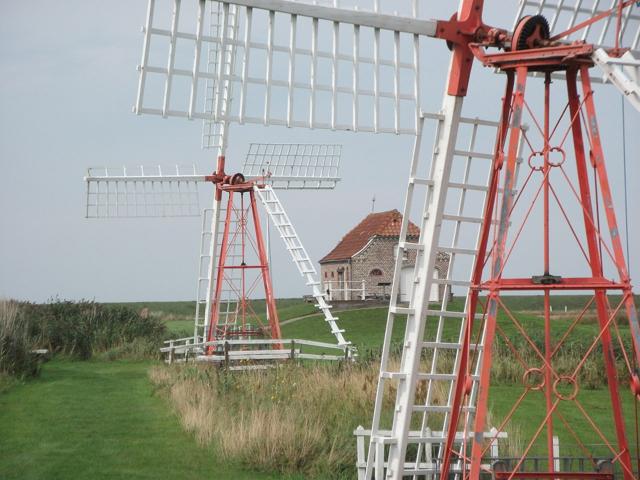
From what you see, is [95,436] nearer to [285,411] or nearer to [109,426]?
[109,426]

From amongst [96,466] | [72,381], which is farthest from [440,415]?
[72,381]

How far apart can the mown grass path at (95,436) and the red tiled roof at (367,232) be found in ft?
84.8

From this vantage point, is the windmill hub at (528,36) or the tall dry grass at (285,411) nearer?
the windmill hub at (528,36)

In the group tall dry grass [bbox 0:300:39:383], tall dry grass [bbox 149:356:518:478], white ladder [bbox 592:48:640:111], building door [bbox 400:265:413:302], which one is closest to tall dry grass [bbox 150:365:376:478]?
tall dry grass [bbox 149:356:518:478]

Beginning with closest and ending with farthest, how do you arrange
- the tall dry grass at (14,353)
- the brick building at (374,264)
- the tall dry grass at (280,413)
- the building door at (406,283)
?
the tall dry grass at (280,413) → the tall dry grass at (14,353) → the building door at (406,283) → the brick building at (374,264)

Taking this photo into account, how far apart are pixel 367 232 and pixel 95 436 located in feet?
108

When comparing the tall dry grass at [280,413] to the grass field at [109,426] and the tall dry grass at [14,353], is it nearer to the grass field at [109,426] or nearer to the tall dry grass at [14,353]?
the grass field at [109,426]

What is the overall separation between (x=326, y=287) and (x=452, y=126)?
37200 mm

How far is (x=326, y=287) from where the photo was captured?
44.5m

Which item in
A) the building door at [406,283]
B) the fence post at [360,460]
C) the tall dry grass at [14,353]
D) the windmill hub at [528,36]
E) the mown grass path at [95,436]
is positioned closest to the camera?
the windmill hub at [528,36]

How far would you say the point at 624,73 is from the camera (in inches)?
249

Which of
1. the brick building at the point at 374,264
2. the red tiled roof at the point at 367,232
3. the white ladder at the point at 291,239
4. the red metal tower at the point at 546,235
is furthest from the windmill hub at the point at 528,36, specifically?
the brick building at the point at 374,264

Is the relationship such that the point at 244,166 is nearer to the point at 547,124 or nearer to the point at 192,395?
the point at 192,395

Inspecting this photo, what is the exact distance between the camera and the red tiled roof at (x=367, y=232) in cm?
4356
